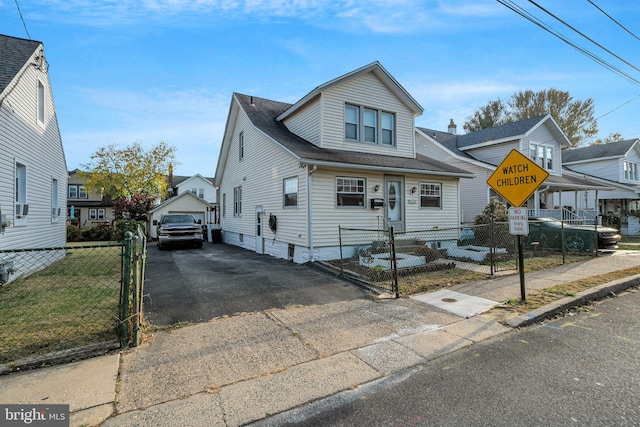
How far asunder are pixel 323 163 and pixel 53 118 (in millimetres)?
10610

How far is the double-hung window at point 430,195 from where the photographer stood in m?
12.9

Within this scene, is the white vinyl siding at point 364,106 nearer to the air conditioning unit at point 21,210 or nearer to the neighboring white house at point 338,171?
the neighboring white house at point 338,171

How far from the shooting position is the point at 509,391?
3.13m

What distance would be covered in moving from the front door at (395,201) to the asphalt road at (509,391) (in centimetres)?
782

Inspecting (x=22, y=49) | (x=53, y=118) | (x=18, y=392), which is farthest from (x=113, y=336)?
(x=53, y=118)

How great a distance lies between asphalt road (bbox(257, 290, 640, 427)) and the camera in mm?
2715

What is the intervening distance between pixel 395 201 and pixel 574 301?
22.8ft

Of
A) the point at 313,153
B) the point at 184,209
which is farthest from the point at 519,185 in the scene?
the point at 184,209

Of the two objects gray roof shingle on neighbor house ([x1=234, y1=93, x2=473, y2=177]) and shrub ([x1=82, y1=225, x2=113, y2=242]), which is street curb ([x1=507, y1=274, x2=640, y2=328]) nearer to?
gray roof shingle on neighbor house ([x1=234, y1=93, x2=473, y2=177])

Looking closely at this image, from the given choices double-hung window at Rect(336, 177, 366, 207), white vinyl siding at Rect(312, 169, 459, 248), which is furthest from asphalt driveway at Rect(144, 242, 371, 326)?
double-hung window at Rect(336, 177, 366, 207)

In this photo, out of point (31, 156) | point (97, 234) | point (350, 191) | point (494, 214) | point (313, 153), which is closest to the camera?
point (31, 156)

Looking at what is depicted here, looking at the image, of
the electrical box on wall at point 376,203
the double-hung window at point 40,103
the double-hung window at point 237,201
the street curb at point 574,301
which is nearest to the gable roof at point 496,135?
the electrical box on wall at point 376,203

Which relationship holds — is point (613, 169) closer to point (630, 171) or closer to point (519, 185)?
point (630, 171)

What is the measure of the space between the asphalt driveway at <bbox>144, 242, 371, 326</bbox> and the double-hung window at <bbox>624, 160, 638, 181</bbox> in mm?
31317
